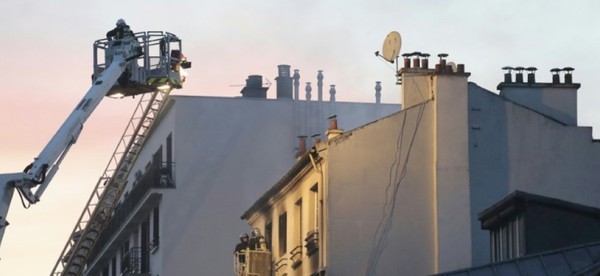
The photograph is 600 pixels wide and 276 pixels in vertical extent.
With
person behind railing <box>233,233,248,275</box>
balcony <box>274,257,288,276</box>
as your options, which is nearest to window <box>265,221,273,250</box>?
person behind railing <box>233,233,248,275</box>

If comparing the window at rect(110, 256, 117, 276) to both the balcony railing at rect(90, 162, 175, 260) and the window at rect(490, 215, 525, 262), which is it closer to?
the balcony railing at rect(90, 162, 175, 260)

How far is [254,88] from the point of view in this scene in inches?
3031

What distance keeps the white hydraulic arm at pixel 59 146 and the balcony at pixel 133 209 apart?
21.1 metres

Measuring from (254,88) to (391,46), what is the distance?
22840 mm

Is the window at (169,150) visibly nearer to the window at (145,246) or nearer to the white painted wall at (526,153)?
the window at (145,246)

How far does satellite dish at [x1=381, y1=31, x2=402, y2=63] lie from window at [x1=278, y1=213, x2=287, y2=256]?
679 centimetres

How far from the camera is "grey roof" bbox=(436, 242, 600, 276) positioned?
41281mm

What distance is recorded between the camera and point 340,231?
173 ft

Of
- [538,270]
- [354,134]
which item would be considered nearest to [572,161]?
[354,134]

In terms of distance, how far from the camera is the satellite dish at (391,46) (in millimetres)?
54219

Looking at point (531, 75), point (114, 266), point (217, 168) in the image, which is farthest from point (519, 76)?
point (114, 266)

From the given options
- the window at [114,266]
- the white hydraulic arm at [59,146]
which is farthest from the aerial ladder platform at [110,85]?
the window at [114,266]

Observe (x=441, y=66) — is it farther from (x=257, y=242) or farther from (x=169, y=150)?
(x=169, y=150)

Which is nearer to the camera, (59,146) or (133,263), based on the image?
(59,146)
